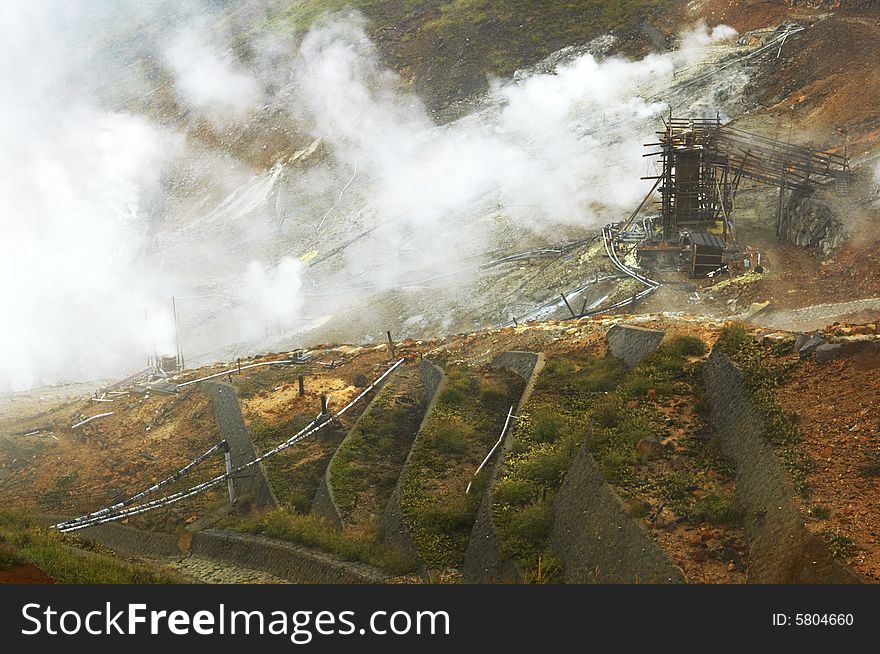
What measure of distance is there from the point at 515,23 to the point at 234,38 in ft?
61.0

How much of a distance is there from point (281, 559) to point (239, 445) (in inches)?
187

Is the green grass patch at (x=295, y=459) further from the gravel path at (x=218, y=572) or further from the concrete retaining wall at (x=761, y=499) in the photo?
the concrete retaining wall at (x=761, y=499)

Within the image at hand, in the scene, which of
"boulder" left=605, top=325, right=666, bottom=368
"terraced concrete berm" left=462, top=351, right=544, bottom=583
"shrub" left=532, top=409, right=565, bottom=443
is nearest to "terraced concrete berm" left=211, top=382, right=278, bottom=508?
"terraced concrete berm" left=462, top=351, right=544, bottom=583

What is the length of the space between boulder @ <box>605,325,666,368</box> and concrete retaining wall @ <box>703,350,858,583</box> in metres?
2.11

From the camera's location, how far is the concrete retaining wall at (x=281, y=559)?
44.5ft

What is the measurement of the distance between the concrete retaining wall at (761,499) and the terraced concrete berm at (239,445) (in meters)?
7.87

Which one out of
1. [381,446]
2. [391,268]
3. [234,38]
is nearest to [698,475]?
[381,446]

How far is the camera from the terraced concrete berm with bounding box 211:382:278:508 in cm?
1717

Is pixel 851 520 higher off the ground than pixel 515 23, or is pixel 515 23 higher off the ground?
pixel 515 23

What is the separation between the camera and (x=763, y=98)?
34.5 m

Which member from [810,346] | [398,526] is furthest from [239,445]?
[810,346]

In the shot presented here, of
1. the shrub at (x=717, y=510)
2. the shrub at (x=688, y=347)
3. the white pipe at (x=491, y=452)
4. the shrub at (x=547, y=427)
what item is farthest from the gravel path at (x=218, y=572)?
the shrub at (x=688, y=347)

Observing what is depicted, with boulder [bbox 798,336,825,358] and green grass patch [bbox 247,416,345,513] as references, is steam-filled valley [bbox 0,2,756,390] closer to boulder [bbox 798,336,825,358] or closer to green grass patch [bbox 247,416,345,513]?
green grass patch [bbox 247,416,345,513]

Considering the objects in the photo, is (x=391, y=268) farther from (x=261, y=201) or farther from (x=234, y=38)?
(x=234, y=38)
